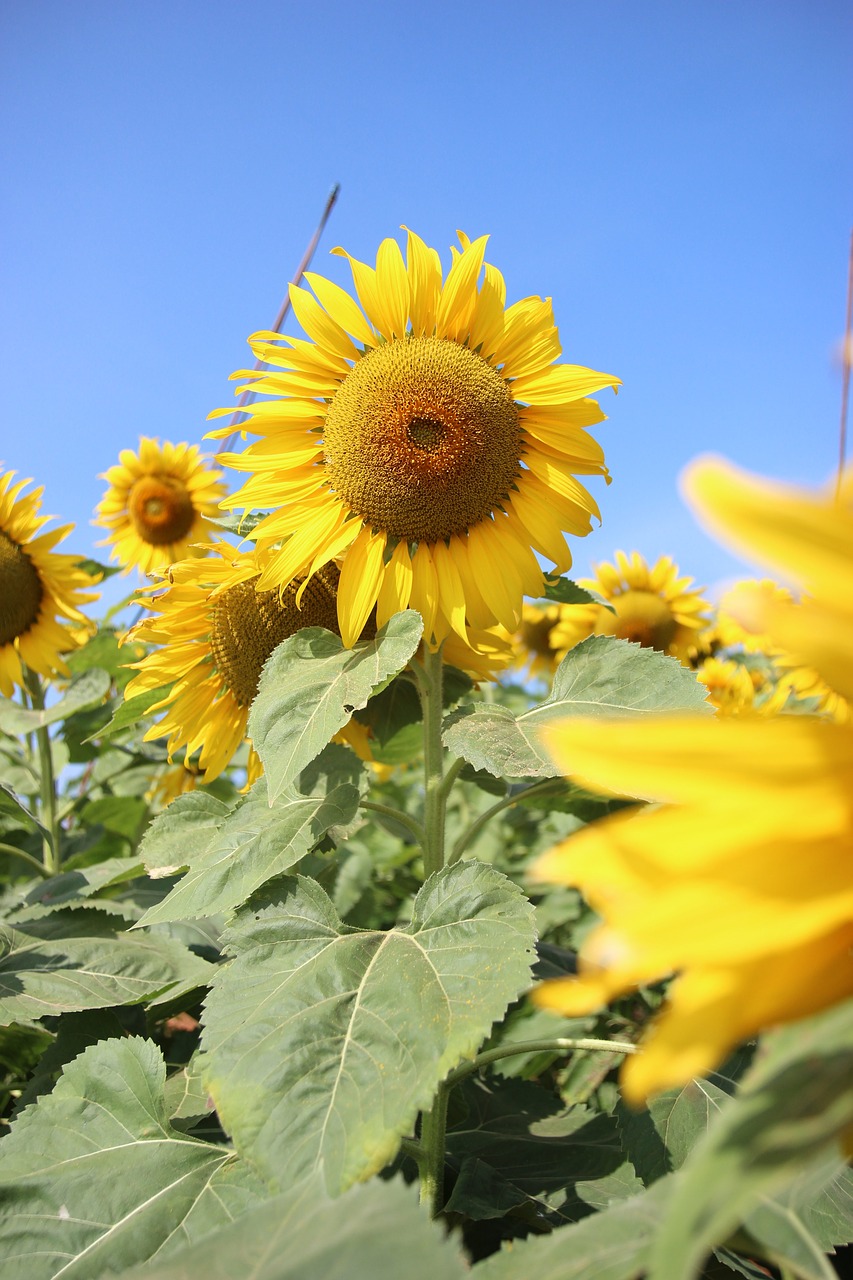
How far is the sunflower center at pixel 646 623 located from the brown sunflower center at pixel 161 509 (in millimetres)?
2026

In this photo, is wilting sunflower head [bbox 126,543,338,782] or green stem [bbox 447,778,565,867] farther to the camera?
wilting sunflower head [bbox 126,543,338,782]

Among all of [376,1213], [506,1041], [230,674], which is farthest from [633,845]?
[506,1041]

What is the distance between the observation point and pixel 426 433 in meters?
1.82

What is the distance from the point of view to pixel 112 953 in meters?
1.87

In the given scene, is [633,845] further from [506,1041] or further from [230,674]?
[506,1041]

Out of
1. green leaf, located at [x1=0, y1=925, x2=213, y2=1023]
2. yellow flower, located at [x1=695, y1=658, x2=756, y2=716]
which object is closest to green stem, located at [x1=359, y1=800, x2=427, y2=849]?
green leaf, located at [x1=0, y1=925, x2=213, y2=1023]

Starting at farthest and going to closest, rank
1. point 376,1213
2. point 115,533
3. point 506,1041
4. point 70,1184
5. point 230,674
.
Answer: point 115,533 → point 506,1041 → point 230,674 → point 70,1184 → point 376,1213

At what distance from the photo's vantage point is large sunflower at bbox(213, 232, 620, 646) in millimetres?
1793

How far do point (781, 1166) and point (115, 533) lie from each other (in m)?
4.67

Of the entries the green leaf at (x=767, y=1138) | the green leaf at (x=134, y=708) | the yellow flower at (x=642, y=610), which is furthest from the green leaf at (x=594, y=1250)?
the yellow flower at (x=642, y=610)

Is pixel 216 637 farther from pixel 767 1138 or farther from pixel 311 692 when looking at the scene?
pixel 767 1138

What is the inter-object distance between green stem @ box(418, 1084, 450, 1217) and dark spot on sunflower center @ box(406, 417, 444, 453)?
1.09 m

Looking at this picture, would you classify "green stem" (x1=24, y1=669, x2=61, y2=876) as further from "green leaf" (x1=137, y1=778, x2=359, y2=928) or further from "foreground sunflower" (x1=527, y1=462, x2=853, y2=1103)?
"foreground sunflower" (x1=527, y1=462, x2=853, y2=1103)

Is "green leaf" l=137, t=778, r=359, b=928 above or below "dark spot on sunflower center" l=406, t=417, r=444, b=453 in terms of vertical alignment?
below
